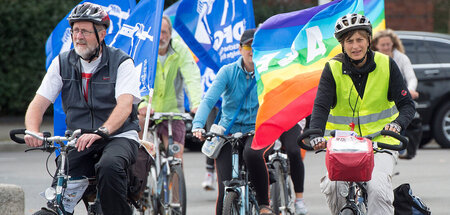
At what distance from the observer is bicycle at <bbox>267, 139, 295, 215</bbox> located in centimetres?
780

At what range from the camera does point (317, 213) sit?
9.09 metres

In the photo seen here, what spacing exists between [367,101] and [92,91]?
1752 mm

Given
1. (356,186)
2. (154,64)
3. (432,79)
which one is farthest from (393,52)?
(356,186)

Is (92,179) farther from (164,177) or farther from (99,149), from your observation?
(164,177)

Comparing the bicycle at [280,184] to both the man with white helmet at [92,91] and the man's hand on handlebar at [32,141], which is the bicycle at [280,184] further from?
the man's hand on handlebar at [32,141]

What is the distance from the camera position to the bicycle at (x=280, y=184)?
25.6 feet

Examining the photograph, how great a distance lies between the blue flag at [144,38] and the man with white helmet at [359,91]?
208 cm

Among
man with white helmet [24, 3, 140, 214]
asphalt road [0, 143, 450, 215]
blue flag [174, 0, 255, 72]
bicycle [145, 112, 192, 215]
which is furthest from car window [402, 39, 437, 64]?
man with white helmet [24, 3, 140, 214]

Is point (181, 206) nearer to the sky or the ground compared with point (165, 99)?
nearer to the ground

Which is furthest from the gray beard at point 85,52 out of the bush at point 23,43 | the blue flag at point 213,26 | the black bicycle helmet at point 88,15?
the bush at point 23,43

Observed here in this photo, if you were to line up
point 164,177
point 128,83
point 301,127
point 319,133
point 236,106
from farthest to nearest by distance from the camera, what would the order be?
1. point 301,127
2. point 164,177
3. point 236,106
4. point 128,83
5. point 319,133

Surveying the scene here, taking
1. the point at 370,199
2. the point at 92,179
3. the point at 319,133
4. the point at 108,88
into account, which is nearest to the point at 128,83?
the point at 108,88

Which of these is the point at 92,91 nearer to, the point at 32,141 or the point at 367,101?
the point at 32,141

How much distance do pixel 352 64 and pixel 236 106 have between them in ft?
5.41
